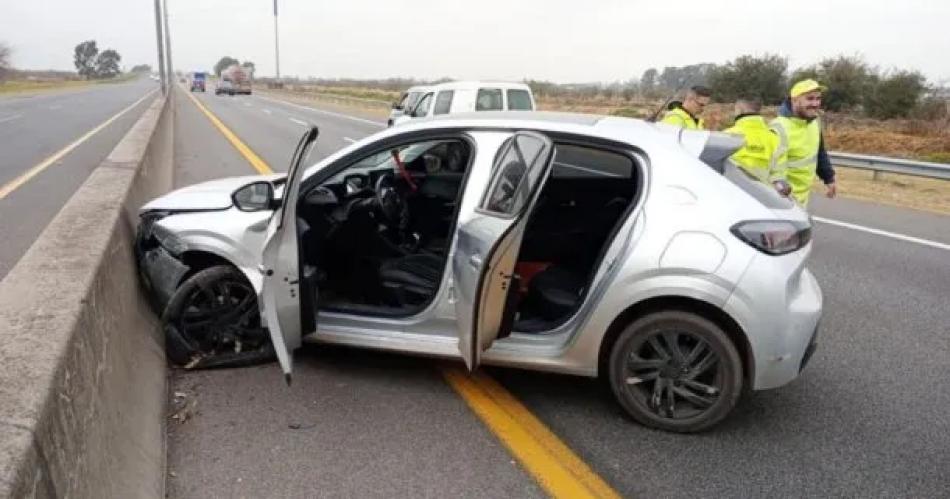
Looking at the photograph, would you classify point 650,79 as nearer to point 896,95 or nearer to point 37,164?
point 896,95

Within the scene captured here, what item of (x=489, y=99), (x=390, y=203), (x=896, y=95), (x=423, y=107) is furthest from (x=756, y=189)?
(x=896, y=95)

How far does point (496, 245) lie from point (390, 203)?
71.6 inches

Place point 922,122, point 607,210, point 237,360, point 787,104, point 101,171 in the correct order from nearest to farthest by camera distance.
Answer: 1. point 237,360
2. point 607,210
3. point 787,104
4. point 101,171
5. point 922,122

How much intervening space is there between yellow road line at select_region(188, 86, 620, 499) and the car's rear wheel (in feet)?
3.67

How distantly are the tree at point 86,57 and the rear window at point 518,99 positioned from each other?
16462 cm

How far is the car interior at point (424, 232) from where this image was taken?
13.2 feet

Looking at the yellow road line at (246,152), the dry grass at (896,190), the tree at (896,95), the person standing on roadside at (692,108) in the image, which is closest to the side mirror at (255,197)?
the person standing on roadside at (692,108)

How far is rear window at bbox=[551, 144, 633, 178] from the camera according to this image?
208 inches

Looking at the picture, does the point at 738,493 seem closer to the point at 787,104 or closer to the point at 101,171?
the point at 787,104

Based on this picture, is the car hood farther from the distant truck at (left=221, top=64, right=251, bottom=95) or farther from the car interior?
the distant truck at (left=221, top=64, right=251, bottom=95)

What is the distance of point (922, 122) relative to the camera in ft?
77.6

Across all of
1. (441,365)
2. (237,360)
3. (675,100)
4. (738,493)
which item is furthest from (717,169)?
(675,100)

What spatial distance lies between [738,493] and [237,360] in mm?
2622

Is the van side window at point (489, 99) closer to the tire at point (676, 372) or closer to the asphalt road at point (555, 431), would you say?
the asphalt road at point (555, 431)
